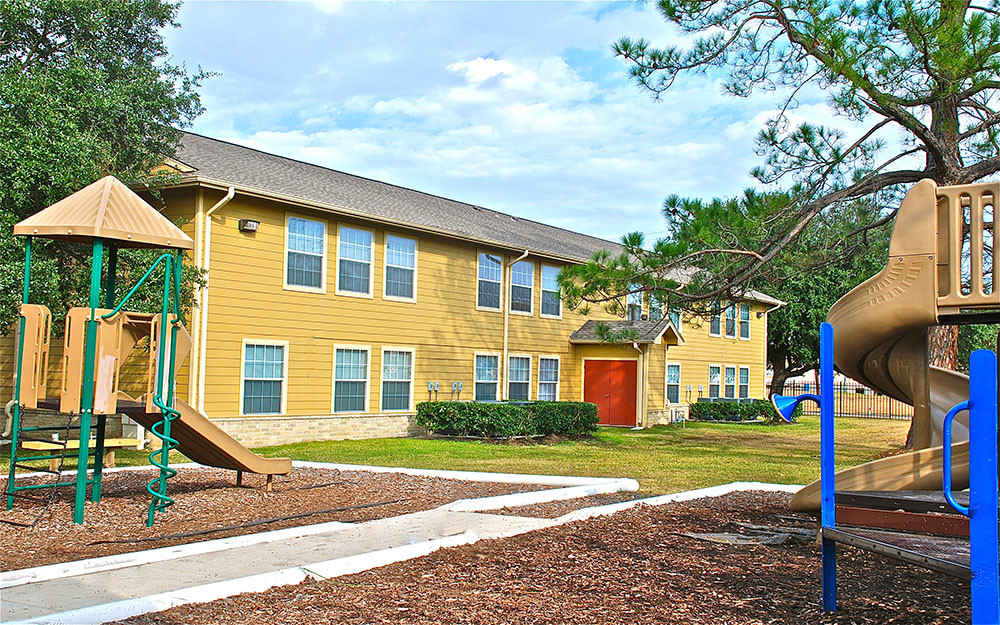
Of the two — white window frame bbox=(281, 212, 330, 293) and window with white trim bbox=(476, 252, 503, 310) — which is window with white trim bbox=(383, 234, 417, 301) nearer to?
white window frame bbox=(281, 212, 330, 293)

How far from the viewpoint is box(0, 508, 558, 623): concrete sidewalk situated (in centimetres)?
537

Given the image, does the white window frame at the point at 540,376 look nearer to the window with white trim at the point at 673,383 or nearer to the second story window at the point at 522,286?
the second story window at the point at 522,286

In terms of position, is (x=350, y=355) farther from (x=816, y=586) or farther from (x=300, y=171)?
(x=816, y=586)

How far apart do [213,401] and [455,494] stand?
7956mm

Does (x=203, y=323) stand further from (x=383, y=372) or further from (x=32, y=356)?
(x=32, y=356)

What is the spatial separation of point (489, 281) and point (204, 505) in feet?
48.7

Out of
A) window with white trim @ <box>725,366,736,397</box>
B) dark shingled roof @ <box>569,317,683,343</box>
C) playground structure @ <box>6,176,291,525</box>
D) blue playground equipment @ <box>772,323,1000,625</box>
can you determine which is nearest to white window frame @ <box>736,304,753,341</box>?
window with white trim @ <box>725,366,736,397</box>

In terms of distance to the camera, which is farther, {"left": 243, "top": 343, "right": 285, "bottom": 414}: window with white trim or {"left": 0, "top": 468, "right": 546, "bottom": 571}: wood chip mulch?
{"left": 243, "top": 343, "right": 285, "bottom": 414}: window with white trim

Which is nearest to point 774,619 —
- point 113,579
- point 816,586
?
point 816,586

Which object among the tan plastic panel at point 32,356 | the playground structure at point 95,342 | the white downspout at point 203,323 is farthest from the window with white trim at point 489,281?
the tan plastic panel at point 32,356

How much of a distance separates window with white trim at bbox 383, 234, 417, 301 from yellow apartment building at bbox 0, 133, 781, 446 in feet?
0.12

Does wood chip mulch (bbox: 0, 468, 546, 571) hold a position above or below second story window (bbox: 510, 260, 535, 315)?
below

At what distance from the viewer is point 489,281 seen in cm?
2400

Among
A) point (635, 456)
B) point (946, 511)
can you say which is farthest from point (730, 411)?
point (946, 511)
